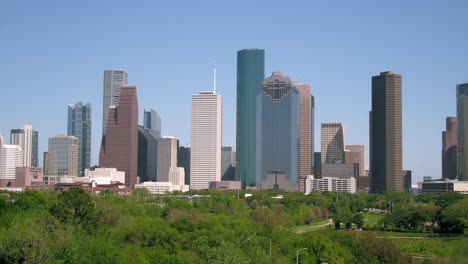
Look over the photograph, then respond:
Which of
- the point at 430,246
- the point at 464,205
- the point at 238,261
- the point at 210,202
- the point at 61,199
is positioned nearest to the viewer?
the point at 238,261

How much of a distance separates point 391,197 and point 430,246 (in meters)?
97.7

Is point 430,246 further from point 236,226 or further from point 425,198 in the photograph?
point 425,198

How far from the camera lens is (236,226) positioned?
78312mm

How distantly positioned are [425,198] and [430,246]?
94.8 metres

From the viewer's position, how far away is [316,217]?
14475 cm

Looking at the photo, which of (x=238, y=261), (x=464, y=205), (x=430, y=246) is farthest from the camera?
(x=464, y=205)

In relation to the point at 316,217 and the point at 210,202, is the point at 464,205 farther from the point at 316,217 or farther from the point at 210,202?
the point at 210,202

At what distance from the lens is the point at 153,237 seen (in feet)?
217

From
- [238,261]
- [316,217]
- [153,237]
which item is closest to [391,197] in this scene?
[316,217]

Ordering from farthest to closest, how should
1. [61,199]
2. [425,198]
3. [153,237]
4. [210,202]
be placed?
[425,198], [210,202], [61,199], [153,237]

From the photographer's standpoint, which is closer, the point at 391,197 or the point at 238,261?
the point at 238,261

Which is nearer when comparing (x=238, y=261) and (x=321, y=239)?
(x=238, y=261)

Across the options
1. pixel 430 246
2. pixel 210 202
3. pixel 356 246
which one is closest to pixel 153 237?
pixel 356 246

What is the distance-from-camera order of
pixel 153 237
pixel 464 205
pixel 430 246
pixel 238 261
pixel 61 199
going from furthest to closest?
pixel 464 205, pixel 430 246, pixel 61 199, pixel 153 237, pixel 238 261
